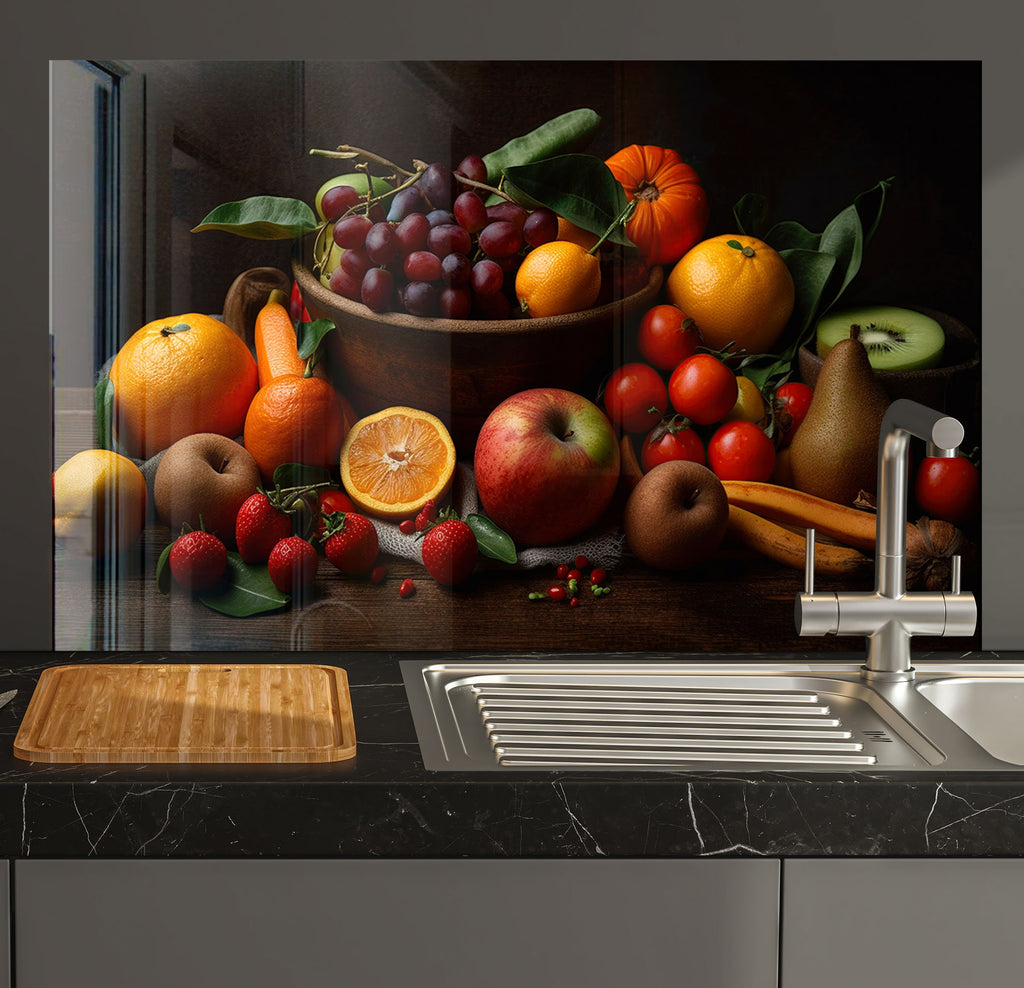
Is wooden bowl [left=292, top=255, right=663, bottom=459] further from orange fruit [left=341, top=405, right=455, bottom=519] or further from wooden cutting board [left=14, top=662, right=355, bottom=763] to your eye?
wooden cutting board [left=14, top=662, right=355, bottom=763]

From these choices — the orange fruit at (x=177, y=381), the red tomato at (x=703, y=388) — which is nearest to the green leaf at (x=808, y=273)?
the red tomato at (x=703, y=388)

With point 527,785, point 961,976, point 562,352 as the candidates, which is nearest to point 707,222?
point 562,352

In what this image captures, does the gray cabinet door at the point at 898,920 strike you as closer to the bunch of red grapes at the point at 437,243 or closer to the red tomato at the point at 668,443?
the red tomato at the point at 668,443

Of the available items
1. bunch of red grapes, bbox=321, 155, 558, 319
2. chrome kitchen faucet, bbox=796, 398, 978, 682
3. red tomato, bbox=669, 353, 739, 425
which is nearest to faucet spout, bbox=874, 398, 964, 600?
chrome kitchen faucet, bbox=796, 398, 978, 682

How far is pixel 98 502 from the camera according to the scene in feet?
4.77

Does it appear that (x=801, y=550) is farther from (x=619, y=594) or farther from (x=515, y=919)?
(x=515, y=919)

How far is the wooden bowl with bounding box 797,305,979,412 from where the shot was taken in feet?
4.86

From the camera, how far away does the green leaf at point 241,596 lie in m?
1.47

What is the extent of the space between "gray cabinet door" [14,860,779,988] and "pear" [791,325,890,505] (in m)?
0.59

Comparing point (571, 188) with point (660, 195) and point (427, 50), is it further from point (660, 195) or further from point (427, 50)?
point (427, 50)

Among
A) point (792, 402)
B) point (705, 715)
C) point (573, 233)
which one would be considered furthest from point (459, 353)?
point (705, 715)

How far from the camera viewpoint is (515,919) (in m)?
1.03

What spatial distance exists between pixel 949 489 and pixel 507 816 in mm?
773

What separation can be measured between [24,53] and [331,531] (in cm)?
66
